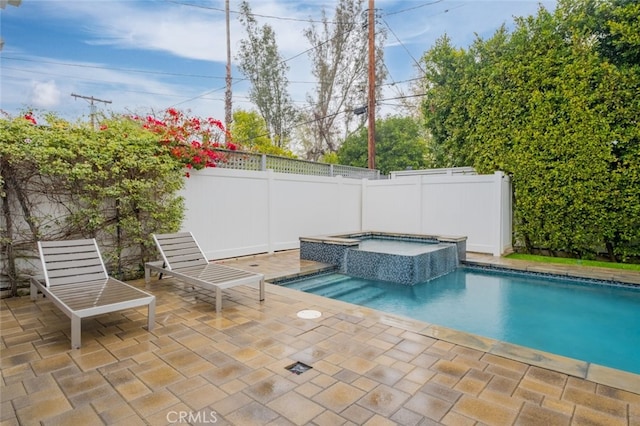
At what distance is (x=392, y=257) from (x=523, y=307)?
2.39 m

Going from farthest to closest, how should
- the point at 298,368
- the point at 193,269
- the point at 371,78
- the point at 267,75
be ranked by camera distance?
1. the point at 267,75
2. the point at 371,78
3. the point at 193,269
4. the point at 298,368

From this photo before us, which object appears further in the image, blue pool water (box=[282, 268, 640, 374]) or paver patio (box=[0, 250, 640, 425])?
blue pool water (box=[282, 268, 640, 374])

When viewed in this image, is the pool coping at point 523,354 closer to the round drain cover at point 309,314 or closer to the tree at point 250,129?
the round drain cover at point 309,314

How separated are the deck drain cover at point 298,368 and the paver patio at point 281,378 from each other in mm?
48

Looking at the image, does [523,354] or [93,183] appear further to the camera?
[93,183]

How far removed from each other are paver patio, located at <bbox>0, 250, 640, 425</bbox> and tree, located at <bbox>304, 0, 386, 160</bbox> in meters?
17.7

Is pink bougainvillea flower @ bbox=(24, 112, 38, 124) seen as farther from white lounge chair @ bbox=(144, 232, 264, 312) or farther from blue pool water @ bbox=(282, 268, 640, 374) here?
blue pool water @ bbox=(282, 268, 640, 374)

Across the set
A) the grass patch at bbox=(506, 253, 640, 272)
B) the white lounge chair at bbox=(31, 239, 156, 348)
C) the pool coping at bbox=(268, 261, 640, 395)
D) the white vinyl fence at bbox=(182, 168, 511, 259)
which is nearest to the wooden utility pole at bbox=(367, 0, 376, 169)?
the white vinyl fence at bbox=(182, 168, 511, 259)

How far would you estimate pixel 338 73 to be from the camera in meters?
20.5

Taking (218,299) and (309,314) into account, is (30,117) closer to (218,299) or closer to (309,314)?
(218,299)

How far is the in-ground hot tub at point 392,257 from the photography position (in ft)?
22.8

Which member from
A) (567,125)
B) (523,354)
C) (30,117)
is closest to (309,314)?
(523,354)

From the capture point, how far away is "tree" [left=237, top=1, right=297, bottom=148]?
821 inches

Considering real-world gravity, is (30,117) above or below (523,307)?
above
